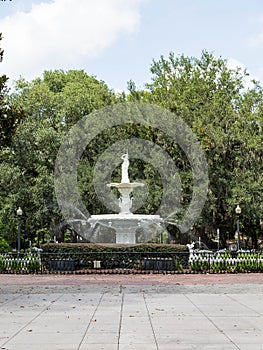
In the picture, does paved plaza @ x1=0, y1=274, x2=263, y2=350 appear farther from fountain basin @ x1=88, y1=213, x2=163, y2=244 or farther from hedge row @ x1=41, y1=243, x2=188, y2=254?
fountain basin @ x1=88, y1=213, x2=163, y2=244

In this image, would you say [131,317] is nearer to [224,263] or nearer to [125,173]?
[224,263]

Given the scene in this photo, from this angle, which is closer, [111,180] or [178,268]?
[178,268]

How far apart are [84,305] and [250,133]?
2921cm

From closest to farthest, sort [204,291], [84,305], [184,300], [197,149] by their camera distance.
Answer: [84,305]
[184,300]
[204,291]
[197,149]

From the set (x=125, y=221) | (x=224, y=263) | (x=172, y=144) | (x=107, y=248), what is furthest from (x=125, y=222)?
(x=172, y=144)

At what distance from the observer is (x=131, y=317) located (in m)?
10.4

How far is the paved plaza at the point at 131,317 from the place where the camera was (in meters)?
7.89


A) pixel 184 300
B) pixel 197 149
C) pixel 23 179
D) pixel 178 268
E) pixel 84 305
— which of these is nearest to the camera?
pixel 84 305

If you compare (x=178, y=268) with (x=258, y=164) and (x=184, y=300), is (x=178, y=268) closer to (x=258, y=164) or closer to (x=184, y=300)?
(x=184, y=300)

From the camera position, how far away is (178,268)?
79.3 feet

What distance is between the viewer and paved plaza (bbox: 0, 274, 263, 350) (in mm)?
7895

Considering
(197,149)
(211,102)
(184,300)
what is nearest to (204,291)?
(184,300)

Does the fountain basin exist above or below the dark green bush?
above

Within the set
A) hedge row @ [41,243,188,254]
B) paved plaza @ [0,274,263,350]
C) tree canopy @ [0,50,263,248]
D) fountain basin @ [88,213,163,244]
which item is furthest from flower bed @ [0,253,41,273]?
tree canopy @ [0,50,263,248]
